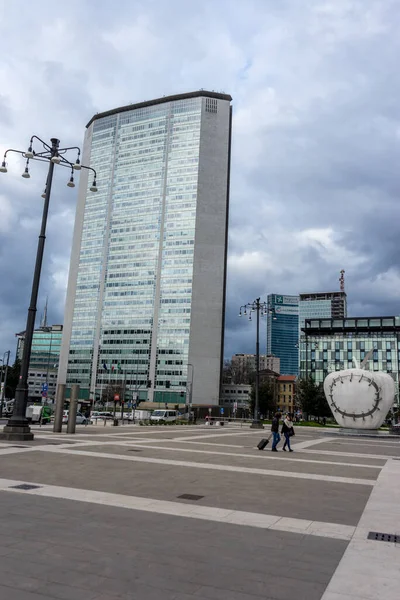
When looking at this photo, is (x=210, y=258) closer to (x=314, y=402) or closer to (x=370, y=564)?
(x=314, y=402)

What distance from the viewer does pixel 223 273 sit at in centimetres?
14038

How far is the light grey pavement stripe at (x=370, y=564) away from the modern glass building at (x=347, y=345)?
121m

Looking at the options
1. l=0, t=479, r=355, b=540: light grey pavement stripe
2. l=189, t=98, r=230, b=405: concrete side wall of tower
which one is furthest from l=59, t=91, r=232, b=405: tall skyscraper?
l=0, t=479, r=355, b=540: light grey pavement stripe

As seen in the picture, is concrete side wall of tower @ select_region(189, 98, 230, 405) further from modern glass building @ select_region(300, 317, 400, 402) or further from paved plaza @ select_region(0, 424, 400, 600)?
paved plaza @ select_region(0, 424, 400, 600)

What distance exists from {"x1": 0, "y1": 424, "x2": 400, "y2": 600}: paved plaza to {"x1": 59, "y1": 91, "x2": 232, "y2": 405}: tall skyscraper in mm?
119164

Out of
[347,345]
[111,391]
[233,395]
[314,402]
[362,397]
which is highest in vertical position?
[347,345]

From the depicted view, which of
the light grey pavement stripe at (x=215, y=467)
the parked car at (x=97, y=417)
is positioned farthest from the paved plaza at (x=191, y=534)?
the parked car at (x=97, y=417)

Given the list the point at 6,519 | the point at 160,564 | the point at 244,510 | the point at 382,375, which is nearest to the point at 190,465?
the point at 244,510

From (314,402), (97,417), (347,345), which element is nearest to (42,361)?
(347,345)

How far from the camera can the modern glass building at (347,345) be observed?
123688 mm

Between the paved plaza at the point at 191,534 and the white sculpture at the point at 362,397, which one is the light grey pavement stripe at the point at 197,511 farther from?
the white sculpture at the point at 362,397

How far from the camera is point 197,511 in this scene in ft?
26.0

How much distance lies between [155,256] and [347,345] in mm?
61595

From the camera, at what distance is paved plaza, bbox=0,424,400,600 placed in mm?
4539
